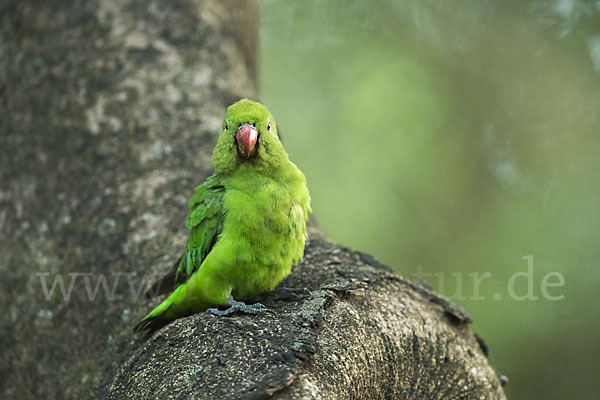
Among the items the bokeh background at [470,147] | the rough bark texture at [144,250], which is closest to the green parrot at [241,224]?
the rough bark texture at [144,250]

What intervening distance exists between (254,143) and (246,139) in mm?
58

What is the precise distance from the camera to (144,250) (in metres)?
3.33

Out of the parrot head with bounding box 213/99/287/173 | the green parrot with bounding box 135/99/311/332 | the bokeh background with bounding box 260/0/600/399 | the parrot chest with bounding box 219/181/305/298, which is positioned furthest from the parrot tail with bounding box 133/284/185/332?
the bokeh background with bounding box 260/0/600/399

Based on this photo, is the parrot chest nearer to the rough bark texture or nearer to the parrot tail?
the rough bark texture

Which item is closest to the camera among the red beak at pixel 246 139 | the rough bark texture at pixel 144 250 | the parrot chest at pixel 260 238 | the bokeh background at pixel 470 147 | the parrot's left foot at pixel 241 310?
the rough bark texture at pixel 144 250

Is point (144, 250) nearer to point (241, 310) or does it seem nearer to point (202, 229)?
point (202, 229)

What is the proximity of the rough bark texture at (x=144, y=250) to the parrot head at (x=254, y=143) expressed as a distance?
63 cm

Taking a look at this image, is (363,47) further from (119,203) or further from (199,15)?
(119,203)

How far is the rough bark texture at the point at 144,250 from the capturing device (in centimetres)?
221

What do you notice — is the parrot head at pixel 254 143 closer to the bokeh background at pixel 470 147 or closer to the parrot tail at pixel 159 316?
the parrot tail at pixel 159 316

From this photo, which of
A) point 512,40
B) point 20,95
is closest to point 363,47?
point 512,40

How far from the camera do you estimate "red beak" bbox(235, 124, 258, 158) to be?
2.85 metres

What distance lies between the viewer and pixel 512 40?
7090mm

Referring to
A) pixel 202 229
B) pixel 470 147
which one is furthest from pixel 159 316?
pixel 470 147
